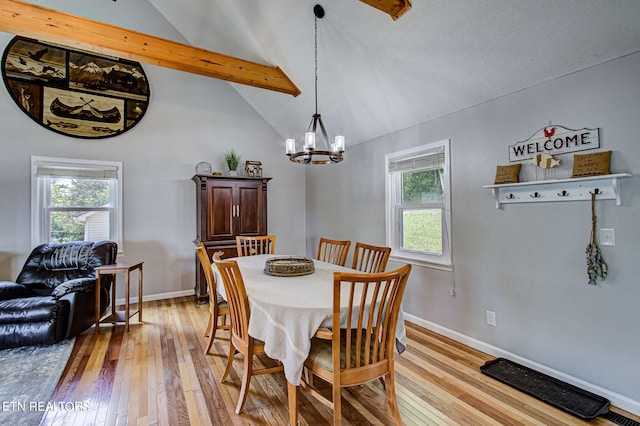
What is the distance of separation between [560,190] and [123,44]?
4327mm

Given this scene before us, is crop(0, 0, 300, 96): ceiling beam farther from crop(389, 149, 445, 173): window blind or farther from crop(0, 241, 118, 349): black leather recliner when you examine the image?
crop(0, 241, 118, 349): black leather recliner

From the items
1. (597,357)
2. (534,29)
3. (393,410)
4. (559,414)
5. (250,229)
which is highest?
(534,29)

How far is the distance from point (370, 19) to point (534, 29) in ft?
4.31

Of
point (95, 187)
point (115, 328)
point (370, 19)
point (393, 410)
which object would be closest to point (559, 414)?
point (393, 410)

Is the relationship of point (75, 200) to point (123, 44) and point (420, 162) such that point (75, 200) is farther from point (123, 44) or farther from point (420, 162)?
point (420, 162)

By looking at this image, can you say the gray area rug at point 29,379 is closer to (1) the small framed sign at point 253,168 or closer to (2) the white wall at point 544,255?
(1) the small framed sign at point 253,168

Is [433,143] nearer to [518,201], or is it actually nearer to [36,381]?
[518,201]

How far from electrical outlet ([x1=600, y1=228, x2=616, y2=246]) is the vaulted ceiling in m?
1.19

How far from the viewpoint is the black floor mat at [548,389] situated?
1.98m

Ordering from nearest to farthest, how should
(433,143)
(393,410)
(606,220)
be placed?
(393,410) → (606,220) → (433,143)

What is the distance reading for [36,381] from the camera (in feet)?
7.48

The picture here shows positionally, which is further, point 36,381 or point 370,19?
point 370,19

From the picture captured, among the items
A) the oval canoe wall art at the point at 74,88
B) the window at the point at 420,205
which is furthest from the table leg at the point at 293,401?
the oval canoe wall art at the point at 74,88

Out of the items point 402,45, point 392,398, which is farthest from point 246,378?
point 402,45
